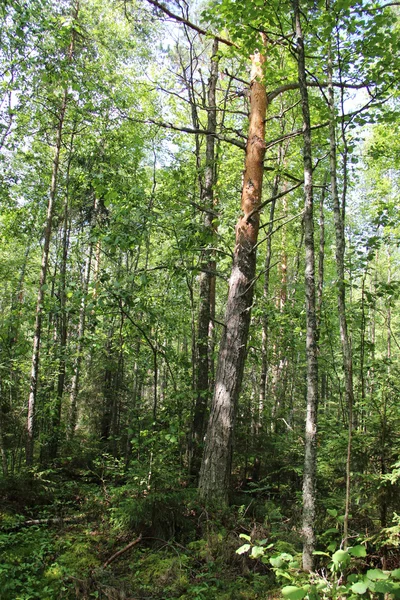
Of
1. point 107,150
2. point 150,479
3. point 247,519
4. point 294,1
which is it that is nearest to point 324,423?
point 247,519

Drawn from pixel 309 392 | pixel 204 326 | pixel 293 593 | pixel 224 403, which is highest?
pixel 204 326

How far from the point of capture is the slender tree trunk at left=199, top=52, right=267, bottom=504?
17.6 ft

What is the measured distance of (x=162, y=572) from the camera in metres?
3.89

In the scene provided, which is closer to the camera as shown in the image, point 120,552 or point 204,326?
point 120,552

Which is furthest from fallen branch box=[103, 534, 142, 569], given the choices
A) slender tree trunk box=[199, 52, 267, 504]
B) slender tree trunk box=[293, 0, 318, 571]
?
slender tree trunk box=[293, 0, 318, 571]

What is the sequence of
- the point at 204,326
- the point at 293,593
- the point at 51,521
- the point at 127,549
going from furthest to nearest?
the point at 204,326, the point at 51,521, the point at 127,549, the point at 293,593

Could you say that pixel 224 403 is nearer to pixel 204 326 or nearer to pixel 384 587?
pixel 204 326

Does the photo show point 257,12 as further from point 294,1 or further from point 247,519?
point 247,519

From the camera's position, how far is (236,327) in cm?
582

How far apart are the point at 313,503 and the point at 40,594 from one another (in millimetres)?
2691

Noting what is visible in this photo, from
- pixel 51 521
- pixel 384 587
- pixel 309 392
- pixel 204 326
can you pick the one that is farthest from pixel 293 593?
pixel 204 326

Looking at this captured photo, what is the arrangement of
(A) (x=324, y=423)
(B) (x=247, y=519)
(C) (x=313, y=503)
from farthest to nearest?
(A) (x=324, y=423) → (B) (x=247, y=519) → (C) (x=313, y=503)

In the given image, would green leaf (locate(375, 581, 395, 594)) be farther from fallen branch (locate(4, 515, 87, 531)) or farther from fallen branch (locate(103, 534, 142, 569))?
fallen branch (locate(4, 515, 87, 531))

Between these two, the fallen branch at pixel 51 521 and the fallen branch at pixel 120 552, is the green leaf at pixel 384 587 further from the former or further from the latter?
the fallen branch at pixel 51 521
